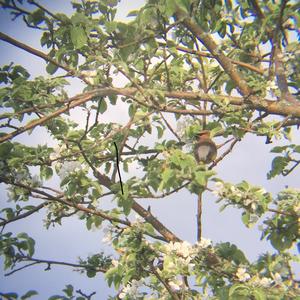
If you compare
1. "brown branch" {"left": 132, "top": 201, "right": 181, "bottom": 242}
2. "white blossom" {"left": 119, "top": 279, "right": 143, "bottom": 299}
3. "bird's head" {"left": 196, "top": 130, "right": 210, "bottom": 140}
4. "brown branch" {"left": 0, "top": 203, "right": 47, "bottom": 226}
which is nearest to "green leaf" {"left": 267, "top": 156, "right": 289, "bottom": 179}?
"bird's head" {"left": 196, "top": 130, "right": 210, "bottom": 140}

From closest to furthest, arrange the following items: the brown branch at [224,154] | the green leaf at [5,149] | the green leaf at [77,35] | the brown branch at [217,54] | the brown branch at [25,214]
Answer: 1. the green leaf at [77,35]
2. the green leaf at [5,149]
3. the brown branch at [217,54]
4. the brown branch at [25,214]
5. the brown branch at [224,154]

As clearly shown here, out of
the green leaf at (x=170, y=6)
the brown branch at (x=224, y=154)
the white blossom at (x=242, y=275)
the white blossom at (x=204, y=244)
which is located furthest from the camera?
the brown branch at (x=224, y=154)

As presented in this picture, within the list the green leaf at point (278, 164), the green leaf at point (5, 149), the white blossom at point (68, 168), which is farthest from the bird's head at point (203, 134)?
the green leaf at point (5, 149)

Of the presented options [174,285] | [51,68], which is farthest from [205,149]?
[51,68]

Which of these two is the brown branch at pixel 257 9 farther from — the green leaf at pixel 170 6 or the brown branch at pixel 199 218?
the brown branch at pixel 199 218

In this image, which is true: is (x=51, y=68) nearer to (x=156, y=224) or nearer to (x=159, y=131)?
(x=159, y=131)

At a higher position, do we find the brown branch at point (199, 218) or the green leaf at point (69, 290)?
the brown branch at point (199, 218)

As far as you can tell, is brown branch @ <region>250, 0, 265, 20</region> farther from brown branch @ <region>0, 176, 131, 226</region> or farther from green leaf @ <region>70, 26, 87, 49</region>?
brown branch @ <region>0, 176, 131, 226</region>

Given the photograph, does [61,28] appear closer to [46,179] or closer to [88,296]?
[46,179]

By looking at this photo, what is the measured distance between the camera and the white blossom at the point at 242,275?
3.38m

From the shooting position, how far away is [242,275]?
340 centimetres

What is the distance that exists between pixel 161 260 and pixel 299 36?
8.80 feet

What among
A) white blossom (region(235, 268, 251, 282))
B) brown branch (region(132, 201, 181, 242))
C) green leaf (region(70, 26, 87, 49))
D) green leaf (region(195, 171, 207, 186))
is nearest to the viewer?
green leaf (region(195, 171, 207, 186))

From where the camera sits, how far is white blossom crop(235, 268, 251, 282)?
3377mm
